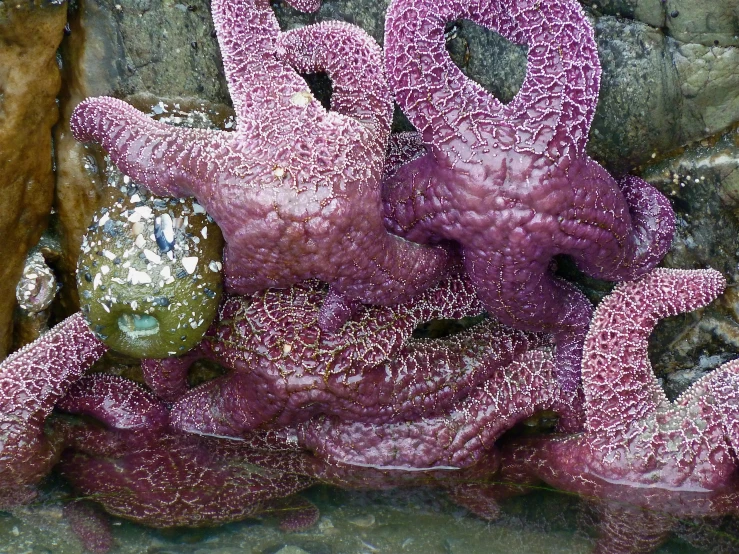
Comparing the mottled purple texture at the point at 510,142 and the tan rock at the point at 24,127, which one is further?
the tan rock at the point at 24,127

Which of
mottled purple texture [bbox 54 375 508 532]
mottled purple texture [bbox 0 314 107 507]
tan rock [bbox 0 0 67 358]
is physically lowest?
mottled purple texture [bbox 54 375 508 532]

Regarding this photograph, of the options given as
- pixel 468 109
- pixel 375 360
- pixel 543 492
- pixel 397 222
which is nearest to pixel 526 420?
pixel 543 492

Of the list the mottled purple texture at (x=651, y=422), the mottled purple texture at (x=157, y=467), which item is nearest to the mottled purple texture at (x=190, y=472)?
the mottled purple texture at (x=157, y=467)

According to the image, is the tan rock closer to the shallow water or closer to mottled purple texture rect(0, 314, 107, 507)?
mottled purple texture rect(0, 314, 107, 507)

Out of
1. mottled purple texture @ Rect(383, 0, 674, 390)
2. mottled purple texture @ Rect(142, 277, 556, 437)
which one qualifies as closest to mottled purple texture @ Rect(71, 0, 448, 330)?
mottled purple texture @ Rect(142, 277, 556, 437)

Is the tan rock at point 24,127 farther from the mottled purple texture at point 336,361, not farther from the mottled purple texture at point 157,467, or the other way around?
the mottled purple texture at point 336,361

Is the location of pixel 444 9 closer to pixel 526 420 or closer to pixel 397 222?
pixel 397 222
